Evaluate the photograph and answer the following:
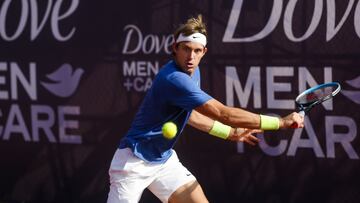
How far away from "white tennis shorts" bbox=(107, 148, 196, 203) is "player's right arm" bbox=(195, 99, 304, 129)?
581 millimetres

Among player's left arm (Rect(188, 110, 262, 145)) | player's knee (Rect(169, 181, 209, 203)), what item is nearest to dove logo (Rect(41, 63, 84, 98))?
player's left arm (Rect(188, 110, 262, 145))

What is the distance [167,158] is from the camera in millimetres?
5074

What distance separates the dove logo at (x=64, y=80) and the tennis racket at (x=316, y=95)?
233 centimetres

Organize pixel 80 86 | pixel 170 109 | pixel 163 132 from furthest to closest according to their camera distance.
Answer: pixel 80 86
pixel 170 109
pixel 163 132

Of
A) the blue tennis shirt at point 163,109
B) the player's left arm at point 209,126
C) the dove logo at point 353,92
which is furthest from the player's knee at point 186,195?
the dove logo at point 353,92

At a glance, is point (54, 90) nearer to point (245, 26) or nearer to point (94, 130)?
point (94, 130)

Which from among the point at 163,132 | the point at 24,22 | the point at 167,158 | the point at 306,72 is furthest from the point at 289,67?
the point at 24,22

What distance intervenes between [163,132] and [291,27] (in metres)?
1.97

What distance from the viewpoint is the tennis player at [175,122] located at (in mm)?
4602

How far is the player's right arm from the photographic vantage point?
456 centimetres

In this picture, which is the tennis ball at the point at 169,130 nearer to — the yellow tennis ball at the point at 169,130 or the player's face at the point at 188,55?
the yellow tennis ball at the point at 169,130

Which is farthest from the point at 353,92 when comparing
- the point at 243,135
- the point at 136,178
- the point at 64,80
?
the point at 64,80

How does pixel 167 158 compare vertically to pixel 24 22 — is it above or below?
below

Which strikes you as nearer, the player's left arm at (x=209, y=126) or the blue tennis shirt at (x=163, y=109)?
the blue tennis shirt at (x=163, y=109)
